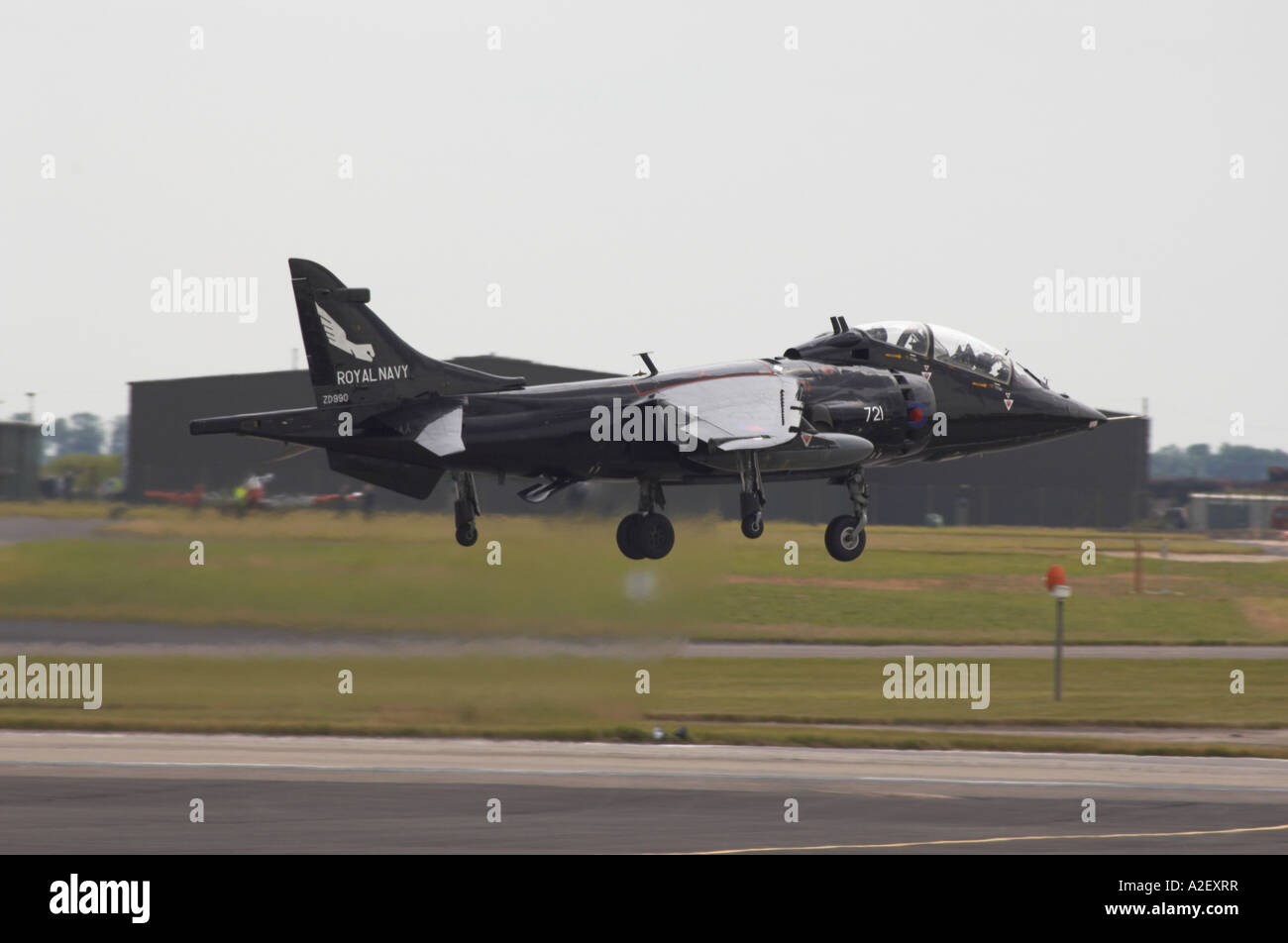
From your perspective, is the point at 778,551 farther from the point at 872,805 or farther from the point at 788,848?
the point at 788,848

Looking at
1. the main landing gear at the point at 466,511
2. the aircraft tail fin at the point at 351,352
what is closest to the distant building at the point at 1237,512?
the main landing gear at the point at 466,511

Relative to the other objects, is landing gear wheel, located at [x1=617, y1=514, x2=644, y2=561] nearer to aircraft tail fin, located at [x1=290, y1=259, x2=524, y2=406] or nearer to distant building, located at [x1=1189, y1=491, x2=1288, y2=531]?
aircraft tail fin, located at [x1=290, y1=259, x2=524, y2=406]

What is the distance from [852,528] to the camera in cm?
2512

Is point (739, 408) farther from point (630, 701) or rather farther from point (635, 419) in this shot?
point (630, 701)

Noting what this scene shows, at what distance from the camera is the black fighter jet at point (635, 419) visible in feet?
76.0

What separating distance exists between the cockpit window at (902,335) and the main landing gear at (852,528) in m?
2.46

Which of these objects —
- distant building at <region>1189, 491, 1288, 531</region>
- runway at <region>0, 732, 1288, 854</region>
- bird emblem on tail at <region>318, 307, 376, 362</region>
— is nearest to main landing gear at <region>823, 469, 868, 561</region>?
runway at <region>0, 732, 1288, 854</region>

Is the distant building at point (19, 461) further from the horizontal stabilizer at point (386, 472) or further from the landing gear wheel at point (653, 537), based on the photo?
the landing gear wheel at point (653, 537)

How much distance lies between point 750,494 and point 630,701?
10.2 metres

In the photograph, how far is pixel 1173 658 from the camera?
1991 inches

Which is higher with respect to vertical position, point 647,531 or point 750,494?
point 750,494

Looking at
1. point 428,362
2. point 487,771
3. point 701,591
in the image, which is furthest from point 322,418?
point 487,771

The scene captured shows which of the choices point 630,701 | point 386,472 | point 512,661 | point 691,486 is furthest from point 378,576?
point 691,486
